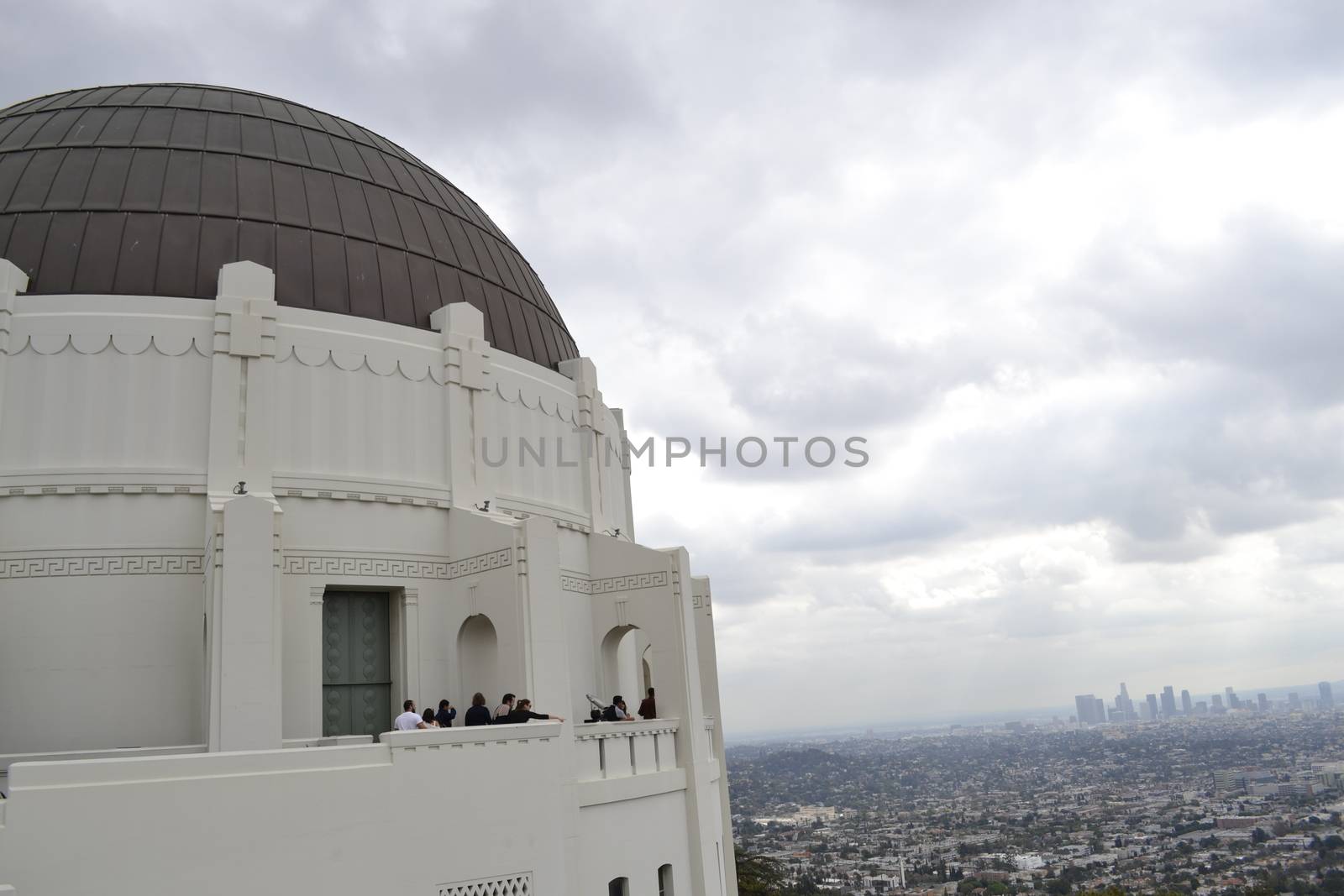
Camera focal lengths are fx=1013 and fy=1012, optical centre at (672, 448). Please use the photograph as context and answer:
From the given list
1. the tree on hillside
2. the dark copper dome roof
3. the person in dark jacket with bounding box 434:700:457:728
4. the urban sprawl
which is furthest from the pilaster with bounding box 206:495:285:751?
the urban sprawl

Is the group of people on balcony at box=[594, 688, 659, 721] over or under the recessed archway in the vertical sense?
under

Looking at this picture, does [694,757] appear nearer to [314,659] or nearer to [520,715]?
[520,715]

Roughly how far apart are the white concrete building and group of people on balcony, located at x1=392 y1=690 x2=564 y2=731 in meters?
0.32

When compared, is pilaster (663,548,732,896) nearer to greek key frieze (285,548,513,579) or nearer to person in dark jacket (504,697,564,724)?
greek key frieze (285,548,513,579)

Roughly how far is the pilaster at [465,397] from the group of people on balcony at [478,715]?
4.14 m

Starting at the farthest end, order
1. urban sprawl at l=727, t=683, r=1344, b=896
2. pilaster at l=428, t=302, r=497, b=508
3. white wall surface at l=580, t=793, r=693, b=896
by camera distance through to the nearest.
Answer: urban sprawl at l=727, t=683, r=1344, b=896
pilaster at l=428, t=302, r=497, b=508
white wall surface at l=580, t=793, r=693, b=896

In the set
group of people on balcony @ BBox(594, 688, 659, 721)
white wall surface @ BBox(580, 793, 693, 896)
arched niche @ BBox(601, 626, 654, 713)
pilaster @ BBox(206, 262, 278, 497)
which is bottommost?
white wall surface @ BBox(580, 793, 693, 896)

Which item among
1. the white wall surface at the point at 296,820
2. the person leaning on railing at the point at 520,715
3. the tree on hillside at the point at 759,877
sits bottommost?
the tree on hillside at the point at 759,877

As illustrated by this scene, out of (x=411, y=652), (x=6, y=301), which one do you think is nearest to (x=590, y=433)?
(x=411, y=652)

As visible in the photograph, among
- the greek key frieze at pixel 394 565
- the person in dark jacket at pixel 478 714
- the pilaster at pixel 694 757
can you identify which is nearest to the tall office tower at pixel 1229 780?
the pilaster at pixel 694 757

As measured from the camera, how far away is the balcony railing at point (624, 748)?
1509cm

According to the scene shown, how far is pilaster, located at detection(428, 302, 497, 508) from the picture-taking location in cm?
1800

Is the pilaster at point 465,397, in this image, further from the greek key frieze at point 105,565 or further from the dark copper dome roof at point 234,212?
the greek key frieze at point 105,565

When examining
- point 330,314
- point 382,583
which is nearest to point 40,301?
point 330,314
